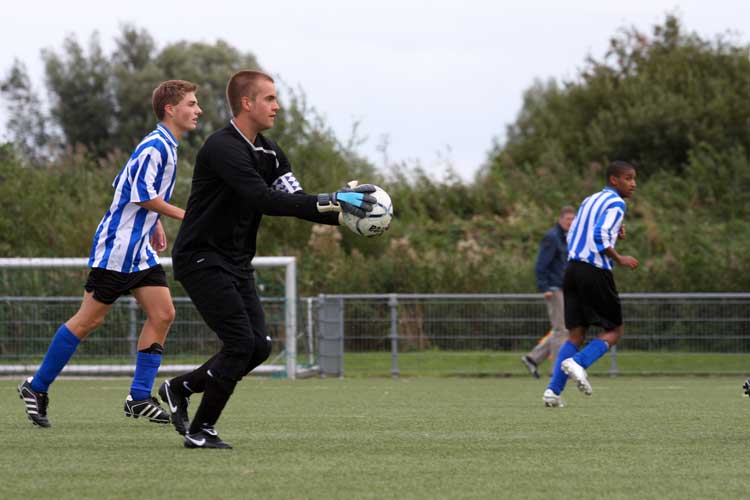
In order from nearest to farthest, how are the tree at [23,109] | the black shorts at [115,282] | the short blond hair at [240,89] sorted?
the short blond hair at [240,89] → the black shorts at [115,282] → the tree at [23,109]

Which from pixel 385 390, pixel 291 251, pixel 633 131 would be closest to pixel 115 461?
pixel 385 390

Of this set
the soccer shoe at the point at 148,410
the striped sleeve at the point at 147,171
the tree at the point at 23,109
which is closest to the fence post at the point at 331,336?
the soccer shoe at the point at 148,410

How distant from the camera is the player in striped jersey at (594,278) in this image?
10.9 metres

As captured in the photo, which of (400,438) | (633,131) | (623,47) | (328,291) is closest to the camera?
(400,438)

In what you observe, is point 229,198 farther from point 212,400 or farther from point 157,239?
point 157,239

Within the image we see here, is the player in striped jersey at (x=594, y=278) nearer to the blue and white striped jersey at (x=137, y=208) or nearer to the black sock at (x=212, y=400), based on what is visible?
the blue and white striped jersey at (x=137, y=208)

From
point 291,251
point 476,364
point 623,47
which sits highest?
point 623,47

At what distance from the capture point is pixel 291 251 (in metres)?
23.4

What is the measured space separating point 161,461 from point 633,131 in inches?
1177

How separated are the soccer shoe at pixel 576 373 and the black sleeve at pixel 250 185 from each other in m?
4.65

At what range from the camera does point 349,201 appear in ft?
20.9

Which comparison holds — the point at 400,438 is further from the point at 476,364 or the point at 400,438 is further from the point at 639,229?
the point at 639,229

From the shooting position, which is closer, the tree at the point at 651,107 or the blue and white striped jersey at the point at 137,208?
the blue and white striped jersey at the point at 137,208

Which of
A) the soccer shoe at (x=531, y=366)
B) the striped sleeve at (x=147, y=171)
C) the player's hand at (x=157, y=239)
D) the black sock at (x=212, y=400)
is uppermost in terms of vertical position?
the striped sleeve at (x=147, y=171)
